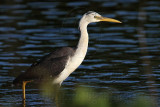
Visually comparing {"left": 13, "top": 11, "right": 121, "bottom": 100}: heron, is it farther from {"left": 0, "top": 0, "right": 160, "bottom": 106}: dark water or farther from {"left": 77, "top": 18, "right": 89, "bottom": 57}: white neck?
{"left": 0, "top": 0, "right": 160, "bottom": 106}: dark water

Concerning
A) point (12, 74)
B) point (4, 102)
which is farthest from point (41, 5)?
point (4, 102)

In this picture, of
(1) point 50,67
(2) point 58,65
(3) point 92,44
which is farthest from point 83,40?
(3) point 92,44

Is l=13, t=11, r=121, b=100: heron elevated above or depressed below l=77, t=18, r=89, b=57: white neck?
below

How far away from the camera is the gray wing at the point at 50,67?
9.91m

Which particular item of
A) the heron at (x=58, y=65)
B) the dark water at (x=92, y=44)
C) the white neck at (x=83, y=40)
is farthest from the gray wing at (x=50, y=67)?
the dark water at (x=92, y=44)

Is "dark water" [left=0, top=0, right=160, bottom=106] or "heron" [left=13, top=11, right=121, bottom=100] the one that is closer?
"heron" [left=13, top=11, right=121, bottom=100]

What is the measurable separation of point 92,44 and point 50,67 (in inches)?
213

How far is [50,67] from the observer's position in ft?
32.9

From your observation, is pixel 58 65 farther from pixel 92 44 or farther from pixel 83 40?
pixel 92 44

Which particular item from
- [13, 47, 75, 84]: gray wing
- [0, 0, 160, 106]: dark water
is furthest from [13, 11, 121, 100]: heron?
[0, 0, 160, 106]: dark water

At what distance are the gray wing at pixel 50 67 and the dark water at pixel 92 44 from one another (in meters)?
0.46

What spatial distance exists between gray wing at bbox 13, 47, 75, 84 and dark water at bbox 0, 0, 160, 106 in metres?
0.46

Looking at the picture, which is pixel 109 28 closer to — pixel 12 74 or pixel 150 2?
pixel 150 2

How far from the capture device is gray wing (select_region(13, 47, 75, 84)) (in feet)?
32.5
